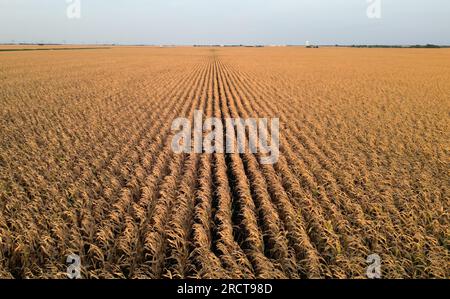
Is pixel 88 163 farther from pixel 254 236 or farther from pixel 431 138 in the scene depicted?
pixel 431 138

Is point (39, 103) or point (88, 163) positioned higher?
point (39, 103)

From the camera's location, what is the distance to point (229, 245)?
17.5 feet

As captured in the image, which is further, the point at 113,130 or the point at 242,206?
the point at 113,130

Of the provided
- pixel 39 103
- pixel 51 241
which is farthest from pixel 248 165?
pixel 39 103

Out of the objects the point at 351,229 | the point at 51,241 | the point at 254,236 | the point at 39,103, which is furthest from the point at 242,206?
the point at 39,103

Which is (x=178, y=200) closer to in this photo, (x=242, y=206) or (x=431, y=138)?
(x=242, y=206)

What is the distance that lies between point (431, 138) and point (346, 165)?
4808 millimetres

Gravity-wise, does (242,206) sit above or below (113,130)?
below

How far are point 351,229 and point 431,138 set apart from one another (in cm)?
785

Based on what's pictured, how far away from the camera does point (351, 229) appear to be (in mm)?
5645
